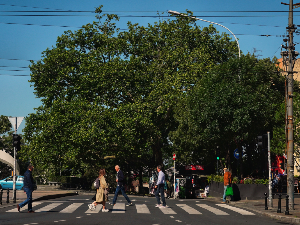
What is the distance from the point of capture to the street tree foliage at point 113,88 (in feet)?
121

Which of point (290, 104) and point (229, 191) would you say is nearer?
point (290, 104)

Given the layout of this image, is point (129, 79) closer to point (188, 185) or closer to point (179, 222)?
point (188, 185)

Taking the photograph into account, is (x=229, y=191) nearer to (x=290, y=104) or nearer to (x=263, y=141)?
(x=263, y=141)

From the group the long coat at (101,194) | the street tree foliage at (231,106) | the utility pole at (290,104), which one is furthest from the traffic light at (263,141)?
the street tree foliage at (231,106)

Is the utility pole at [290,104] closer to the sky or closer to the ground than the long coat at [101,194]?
closer to the sky

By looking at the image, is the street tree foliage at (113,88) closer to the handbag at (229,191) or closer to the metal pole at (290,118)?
the handbag at (229,191)

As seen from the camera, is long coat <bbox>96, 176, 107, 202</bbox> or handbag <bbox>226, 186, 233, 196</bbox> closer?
long coat <bbox>96, 176, 107, 202</bbox>

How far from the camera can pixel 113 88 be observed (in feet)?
129

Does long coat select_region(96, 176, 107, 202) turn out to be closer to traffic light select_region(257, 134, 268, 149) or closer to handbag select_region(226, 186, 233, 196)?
traffic light select_region(257, 134, 268, 149)

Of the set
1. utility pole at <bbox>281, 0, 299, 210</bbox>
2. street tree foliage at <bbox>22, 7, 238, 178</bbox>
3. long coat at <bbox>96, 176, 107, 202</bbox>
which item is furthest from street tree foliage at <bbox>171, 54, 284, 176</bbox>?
long coat at <bbox>96, 176, 107, 202</bbox>

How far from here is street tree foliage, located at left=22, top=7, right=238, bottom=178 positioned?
121ft

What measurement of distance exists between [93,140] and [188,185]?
8.39 meters

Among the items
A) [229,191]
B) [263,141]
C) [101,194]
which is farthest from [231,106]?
[101,194]

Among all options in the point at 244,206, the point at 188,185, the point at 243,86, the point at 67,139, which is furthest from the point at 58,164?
the point at 244,206
